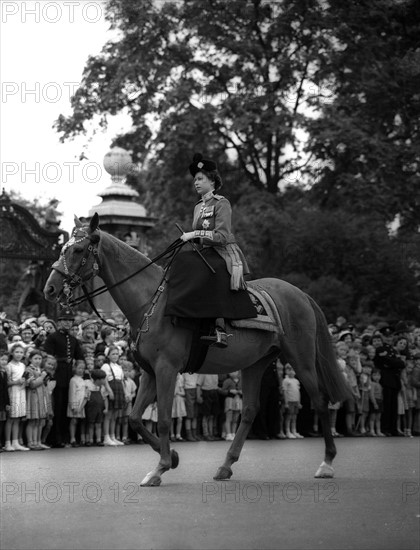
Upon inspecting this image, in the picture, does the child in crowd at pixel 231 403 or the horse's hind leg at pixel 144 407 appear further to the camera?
the child in crowd at pixel 231 403

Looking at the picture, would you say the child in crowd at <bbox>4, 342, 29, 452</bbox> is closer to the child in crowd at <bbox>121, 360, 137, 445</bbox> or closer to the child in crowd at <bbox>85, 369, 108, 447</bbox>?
the child in crowd at <bbox>85, 369, 108, 447</bbox>

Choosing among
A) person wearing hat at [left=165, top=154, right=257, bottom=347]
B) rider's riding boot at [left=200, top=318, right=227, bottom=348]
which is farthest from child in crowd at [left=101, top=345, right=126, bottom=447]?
rider's riding boot at [left=200, top=318, right=227, bottom=348]

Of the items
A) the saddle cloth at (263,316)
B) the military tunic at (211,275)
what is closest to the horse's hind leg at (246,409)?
the saddle cloth at (263,316)

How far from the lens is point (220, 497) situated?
429 inches

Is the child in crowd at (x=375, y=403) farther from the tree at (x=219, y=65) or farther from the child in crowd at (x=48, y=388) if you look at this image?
the tree at (x=219, y=65)

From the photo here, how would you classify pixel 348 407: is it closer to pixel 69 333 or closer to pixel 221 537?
pixel 69 333

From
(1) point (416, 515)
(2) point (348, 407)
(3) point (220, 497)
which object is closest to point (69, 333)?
(2) point (348, 407)

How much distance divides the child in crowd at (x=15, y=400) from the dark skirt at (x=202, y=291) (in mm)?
5627

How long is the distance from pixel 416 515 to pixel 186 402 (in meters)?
10.4

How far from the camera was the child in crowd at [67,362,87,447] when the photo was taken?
1830cm

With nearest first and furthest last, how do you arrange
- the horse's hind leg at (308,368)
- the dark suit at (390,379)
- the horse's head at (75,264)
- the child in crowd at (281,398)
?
1. the horse's head at (75,264)
2. the horse's hind leg at (308,368)
3. the child in crowd at (281,398)
4. the dark suit at (390,379)

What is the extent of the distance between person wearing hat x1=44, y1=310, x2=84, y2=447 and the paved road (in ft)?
7.76

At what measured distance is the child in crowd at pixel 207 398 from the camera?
2036cm

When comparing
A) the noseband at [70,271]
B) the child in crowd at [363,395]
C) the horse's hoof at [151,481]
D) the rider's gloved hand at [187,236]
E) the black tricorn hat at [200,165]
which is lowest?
the horse's hoof at [151,481]
